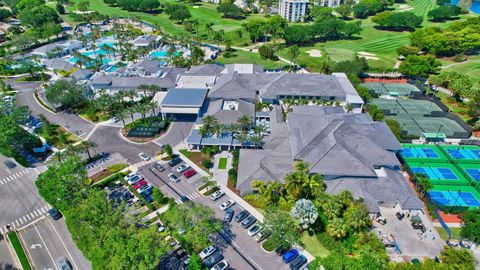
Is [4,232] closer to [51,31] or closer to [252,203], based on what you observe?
[252,203]

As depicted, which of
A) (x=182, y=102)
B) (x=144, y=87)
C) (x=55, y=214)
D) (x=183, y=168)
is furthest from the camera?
(x=144, y=87)

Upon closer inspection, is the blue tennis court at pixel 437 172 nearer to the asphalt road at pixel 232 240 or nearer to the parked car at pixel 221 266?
the asphalt road at pixel 232 240

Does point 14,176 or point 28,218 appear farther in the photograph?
point 14,176

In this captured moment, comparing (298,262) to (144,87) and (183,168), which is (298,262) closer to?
(183,168)

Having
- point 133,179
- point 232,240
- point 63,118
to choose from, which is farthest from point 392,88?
point 63,118

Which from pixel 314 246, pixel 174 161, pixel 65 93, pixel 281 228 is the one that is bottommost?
pixel 314 246

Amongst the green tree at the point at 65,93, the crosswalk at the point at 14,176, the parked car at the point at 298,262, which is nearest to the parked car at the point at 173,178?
the parked car at the point at 298,262

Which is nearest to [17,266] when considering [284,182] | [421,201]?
[284,182]
